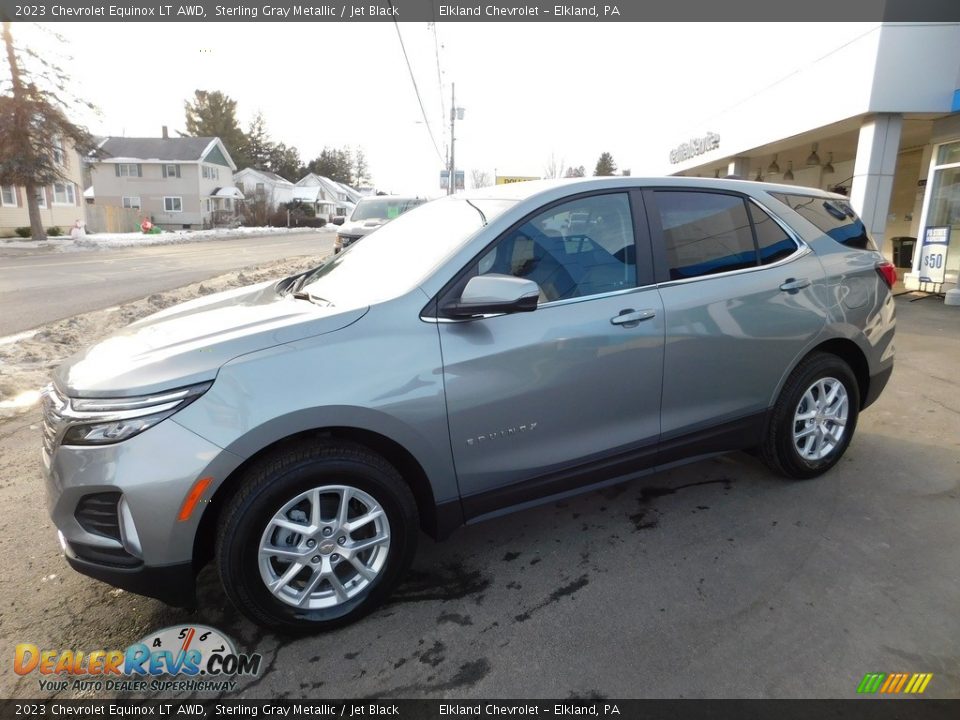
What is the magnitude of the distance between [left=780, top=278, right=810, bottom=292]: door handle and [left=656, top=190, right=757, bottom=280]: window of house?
226 mm

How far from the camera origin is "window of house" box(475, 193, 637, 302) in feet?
9.41

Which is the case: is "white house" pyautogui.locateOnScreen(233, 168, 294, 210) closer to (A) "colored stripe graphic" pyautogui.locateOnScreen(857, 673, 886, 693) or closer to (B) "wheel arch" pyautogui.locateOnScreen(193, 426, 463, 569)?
(B) "wheel arch" pyautogui.locateOnScreen(193, 426, 463, 569)

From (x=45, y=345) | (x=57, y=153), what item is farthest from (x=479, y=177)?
(x=45, y=345)

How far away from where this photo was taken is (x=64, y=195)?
4022 centimetres

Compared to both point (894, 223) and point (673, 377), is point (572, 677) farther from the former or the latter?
point (894, 223)

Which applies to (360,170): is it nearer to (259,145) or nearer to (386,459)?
(259,145)

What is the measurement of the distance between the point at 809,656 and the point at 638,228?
2071mm

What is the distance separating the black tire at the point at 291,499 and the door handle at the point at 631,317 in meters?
1.28

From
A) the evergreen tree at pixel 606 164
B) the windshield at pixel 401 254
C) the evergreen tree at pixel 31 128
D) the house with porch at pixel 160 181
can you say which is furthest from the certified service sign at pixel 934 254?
the evergreen tree at pixel 606 164

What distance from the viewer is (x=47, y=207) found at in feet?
125

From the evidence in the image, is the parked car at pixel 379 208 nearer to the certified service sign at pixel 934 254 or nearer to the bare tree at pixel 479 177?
the certified service sign at pixel 934 254

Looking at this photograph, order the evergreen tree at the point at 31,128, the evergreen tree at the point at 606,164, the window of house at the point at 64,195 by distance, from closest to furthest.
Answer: the evergreen tree at the point at 31,128, the window of house at the point at 64,195, the evergreen tree at the point at 606,164

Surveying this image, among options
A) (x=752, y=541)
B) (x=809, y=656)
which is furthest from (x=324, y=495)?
(x=752, y=541)

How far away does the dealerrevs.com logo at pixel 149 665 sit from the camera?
2.28 metres
